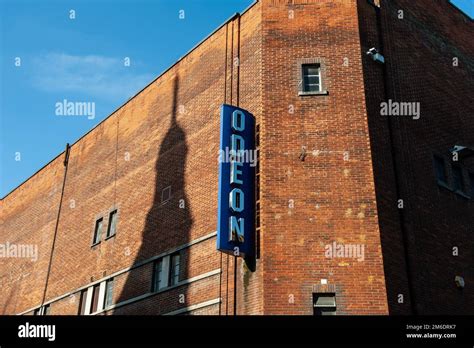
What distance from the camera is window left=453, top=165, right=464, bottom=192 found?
20703mm

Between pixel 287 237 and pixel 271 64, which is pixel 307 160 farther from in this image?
pixel 271 64

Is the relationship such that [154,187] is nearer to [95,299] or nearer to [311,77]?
[95,299]

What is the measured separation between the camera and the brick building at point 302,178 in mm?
16312

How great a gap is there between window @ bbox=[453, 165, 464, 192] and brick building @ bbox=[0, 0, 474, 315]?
0.08 metres

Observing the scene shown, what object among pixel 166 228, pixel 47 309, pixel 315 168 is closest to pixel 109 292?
pixel 166 228

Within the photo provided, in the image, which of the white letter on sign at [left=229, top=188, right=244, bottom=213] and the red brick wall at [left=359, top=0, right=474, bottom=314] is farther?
the red brick wall at [left=359, top=0, right=474, bottom=314]

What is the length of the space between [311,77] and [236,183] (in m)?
4.64

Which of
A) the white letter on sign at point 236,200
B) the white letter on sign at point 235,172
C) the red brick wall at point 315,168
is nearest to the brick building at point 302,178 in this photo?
the red brick wall at point 315,168

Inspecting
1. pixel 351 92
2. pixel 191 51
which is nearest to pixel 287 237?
pixel 351 92

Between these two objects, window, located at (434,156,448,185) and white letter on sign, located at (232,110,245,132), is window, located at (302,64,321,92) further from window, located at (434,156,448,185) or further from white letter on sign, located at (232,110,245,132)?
window, located at (434,156,448,185)

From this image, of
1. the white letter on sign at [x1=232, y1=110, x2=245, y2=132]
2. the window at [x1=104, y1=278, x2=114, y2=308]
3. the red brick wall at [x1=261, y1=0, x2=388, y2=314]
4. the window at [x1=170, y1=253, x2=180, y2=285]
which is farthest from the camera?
the window at [x1=104, y1=278, x2=114, y2=308]

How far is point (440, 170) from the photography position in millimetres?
20641

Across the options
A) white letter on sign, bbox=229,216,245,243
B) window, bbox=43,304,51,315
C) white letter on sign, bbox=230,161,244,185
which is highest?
white letter on sign, bbox=230,161,244,185

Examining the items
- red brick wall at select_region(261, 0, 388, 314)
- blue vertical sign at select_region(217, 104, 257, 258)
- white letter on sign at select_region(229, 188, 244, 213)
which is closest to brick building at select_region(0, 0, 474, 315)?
red brick wall at select_region(261, 0, 388, 314)
